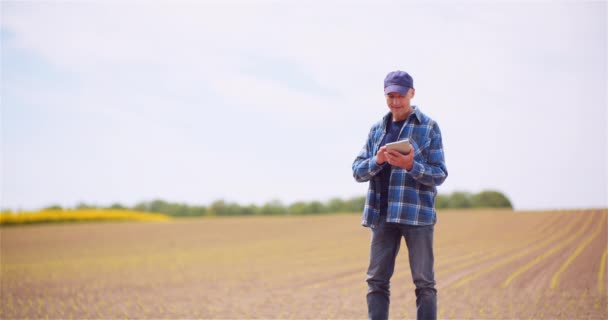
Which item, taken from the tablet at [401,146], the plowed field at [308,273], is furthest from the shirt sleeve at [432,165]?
the plowed field at [308,273]

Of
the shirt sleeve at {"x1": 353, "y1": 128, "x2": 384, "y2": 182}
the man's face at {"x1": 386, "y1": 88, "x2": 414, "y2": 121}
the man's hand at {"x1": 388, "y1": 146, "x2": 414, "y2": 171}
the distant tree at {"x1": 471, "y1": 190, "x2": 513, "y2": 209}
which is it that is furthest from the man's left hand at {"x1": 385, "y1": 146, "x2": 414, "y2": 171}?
the distant tree at {"x1": 471, "y1": 190, "x2": 513, "y2": 209}

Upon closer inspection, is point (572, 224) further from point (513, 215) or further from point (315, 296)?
point (315, 296)

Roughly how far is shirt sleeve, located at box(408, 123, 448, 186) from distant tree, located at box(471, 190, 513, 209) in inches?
521

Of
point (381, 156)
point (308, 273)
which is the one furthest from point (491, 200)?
point (381, 156)

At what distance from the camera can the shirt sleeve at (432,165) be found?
342 cm

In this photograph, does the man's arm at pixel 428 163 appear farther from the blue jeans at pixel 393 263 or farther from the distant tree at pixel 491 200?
the distant tree at pixel 491 200

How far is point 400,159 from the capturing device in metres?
3.35

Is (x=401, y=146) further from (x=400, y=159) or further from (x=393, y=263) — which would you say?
(x=393, y=263)

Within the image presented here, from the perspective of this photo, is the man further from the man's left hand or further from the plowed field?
the plowed field

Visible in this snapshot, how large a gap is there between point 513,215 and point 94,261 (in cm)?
1045

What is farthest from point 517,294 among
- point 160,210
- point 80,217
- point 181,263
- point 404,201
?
point 80,217

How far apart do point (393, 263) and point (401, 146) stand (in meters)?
0.86

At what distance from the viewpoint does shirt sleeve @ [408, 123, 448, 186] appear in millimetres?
3418

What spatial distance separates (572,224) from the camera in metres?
11.8
